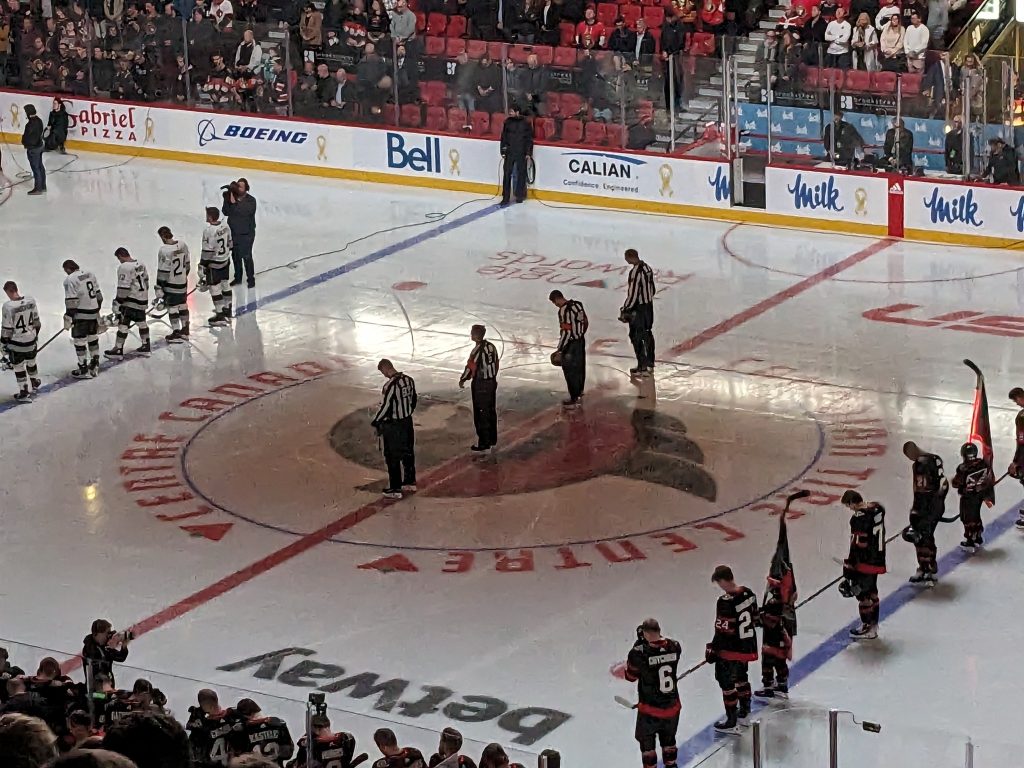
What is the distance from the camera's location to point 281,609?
599 inches

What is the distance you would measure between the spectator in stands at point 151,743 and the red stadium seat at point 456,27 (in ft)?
87.9

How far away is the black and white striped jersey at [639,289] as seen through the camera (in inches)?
787

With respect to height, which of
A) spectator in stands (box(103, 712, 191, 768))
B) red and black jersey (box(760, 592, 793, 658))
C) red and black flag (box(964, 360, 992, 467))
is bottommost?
red and black jersey (box(760, 592, 793, 658))

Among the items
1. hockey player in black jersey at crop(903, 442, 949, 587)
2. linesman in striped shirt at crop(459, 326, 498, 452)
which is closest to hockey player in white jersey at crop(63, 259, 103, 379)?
linesman in striped shirt at crop(459, 326, 498, 452)

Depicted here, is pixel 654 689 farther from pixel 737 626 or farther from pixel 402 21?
pixel 402 21

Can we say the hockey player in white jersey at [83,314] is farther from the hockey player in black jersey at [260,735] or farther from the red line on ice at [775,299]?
the hockey player in black jersey at [260,735]

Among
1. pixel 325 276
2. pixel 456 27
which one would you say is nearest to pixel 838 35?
pixel 456 27

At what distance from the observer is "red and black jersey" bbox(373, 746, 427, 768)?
1010 cm

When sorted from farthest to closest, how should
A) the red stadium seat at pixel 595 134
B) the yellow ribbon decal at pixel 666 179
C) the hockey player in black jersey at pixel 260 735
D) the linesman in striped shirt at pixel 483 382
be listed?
the red stadium seat at pixel 595 134
the yellow ribbon decal at pixel 666 179
the linesman in striped shirt at pixel 483 382
the hockey player in black jersey at pixel 260 735

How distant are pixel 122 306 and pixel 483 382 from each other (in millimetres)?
5602

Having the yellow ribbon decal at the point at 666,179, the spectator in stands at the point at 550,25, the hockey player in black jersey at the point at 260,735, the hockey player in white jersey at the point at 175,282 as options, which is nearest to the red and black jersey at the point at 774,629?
the hockey player in black jersey at the point at 260,735

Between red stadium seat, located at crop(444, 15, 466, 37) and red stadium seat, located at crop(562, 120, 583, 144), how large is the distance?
3.98 m

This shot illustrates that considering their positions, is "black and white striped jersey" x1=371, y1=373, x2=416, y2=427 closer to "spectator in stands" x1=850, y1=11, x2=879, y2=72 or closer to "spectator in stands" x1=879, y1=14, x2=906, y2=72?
"spectator in stands" x1=850, y1=11, x2=879, y2=72

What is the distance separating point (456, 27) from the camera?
31391 millimetres
